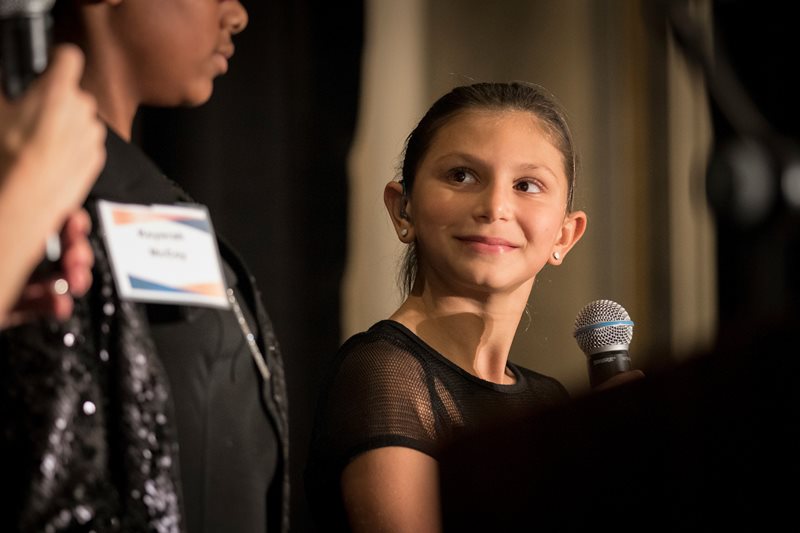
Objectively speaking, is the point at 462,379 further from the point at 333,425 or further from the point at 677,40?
the point at 677,40

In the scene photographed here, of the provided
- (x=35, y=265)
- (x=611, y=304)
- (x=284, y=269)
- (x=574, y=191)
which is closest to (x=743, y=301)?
(x=35, y=265)

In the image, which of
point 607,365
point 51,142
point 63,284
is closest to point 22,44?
point 51,142

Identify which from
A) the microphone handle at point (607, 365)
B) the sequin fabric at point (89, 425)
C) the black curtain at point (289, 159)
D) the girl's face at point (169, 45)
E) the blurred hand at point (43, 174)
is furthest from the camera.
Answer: the black curtain at point (289, 159)

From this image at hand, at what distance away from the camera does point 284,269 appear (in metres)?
2.67

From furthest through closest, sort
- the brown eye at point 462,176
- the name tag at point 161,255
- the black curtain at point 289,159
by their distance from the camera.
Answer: the black curtain at point 289,159 < the brown eye at point 462,176 < the name tag at point 161,255

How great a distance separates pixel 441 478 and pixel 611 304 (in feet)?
2.96

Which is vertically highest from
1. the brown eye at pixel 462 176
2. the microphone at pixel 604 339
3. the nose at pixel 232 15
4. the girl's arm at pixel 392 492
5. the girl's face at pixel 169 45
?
the nose at pixel 232 15

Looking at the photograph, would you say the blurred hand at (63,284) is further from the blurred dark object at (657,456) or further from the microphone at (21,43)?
the blurred dark object at (657,456)

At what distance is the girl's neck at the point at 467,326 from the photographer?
5.78ft

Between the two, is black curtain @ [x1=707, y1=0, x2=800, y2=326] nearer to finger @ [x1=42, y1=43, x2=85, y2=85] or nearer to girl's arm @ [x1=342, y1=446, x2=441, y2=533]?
finger @ [x1=42, y1=43, x2=85, y2=85]

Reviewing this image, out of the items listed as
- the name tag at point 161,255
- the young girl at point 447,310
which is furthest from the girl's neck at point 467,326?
the name tag at point 161,255

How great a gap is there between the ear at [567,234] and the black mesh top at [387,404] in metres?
0.26

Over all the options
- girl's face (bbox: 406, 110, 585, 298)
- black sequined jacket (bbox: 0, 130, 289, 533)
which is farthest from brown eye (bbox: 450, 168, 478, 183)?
black sequined jacket (bbox: 0, 130, 289, 533)

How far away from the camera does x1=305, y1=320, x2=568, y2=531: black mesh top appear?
5.12 ft
